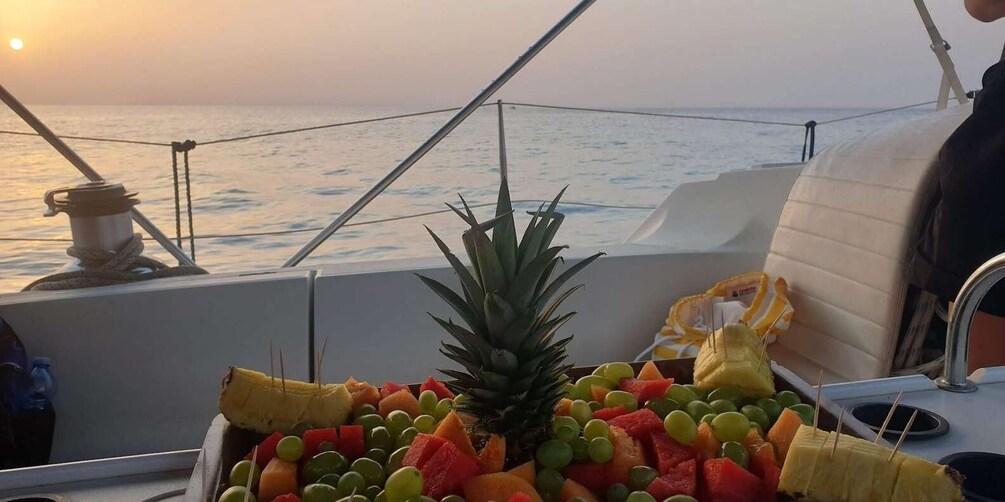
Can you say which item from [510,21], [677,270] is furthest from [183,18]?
[677,270]

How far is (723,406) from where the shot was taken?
35.7 inches

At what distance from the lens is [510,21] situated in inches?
132

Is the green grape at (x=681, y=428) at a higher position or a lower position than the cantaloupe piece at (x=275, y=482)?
higher

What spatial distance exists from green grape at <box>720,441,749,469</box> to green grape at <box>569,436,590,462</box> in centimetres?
15

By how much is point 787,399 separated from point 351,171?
862 centimetres

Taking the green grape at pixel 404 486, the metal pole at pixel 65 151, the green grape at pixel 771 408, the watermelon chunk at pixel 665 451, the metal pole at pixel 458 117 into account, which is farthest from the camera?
the metal pole at pixel 458 117

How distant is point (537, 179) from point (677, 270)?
20.4 feet

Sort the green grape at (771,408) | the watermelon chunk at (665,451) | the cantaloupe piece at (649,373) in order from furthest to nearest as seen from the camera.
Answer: the cantaloupe piece at (649,373) < the green grape at (771,408) < the watermelon chunk at (665,451)

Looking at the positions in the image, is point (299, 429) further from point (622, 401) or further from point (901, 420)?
point (901, 420)

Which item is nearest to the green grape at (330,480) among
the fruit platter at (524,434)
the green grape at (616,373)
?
the fruit platter at (524,434)

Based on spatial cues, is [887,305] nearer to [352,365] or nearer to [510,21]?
[352,365]

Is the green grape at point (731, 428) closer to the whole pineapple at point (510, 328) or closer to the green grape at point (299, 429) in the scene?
the whole pineapple at point (510, 328)

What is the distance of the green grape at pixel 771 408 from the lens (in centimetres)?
91

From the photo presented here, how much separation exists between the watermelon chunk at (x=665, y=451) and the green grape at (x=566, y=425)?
0.09 metres
